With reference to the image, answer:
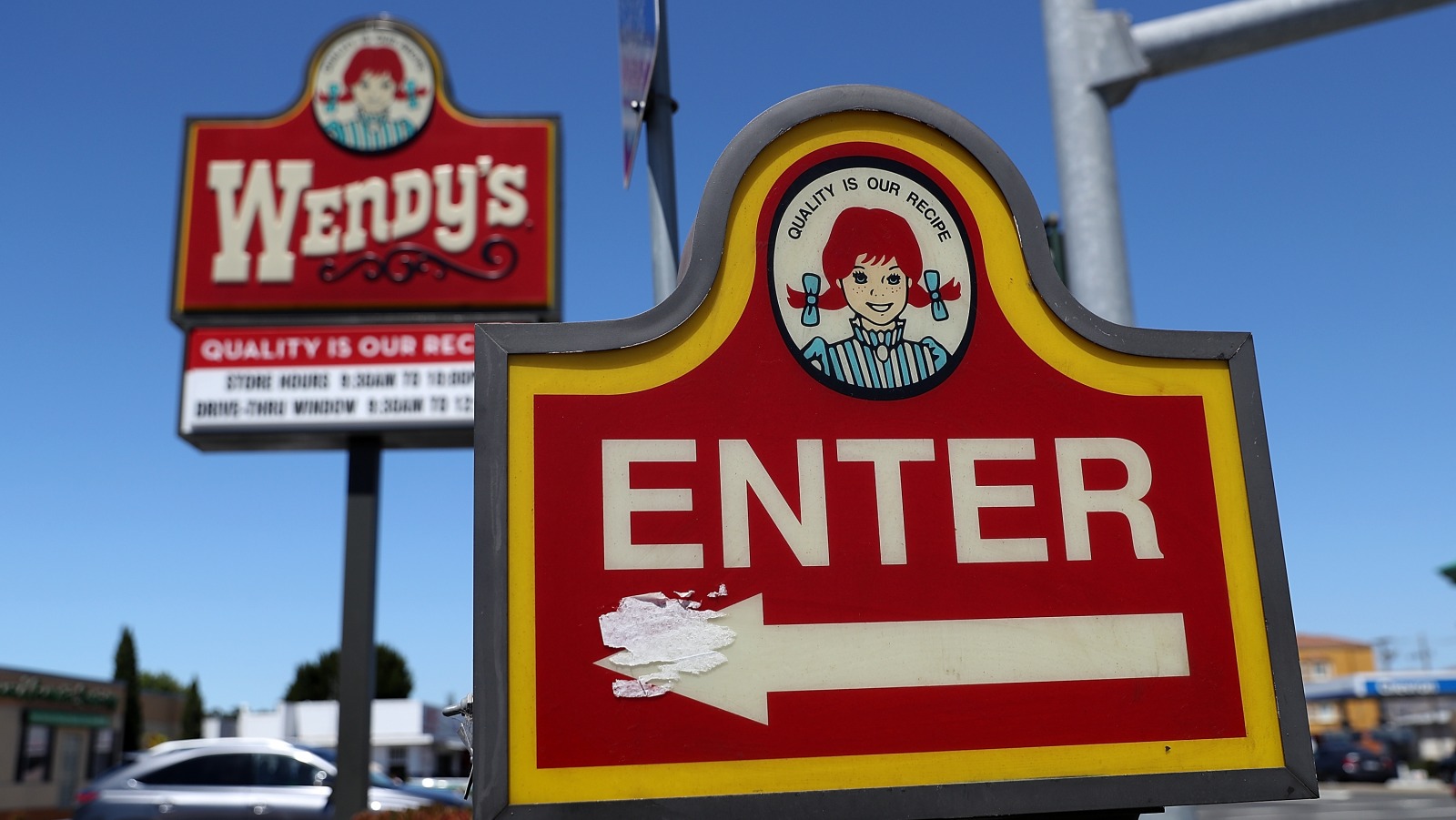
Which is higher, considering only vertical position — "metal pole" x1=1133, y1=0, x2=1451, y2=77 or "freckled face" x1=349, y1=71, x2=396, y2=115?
"freckled face" x1=349, y1=71, x2=396, y2=115

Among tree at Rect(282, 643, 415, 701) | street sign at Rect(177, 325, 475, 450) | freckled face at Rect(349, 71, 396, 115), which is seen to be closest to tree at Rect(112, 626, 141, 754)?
tree at Rect(282, 643, 415, 701)

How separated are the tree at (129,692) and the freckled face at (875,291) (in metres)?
42.7

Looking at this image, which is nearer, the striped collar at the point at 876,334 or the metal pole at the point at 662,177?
the striped collar at the point at 876,334

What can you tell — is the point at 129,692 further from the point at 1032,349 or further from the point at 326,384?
the point at 1032,349

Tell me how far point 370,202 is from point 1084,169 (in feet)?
30.4

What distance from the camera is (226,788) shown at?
41.4ft

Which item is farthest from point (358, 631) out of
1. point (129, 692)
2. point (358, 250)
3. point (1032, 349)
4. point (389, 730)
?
point (129, 692)

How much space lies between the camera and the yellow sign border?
7.80 ft

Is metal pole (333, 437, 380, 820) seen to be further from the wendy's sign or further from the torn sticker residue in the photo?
the torn sticker residue

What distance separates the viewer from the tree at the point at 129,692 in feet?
141

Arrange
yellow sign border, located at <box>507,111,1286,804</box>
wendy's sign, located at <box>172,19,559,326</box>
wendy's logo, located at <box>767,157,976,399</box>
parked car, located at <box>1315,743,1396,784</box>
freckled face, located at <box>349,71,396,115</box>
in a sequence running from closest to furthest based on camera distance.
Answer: yellow sign border, located at <box>507,111,1286,804</box>
wendy's logo, located at <box>767,157,976,399</box>
wendy's sign, located at <box>172,19,559,326</box>
freckled face, located at <box>349,71,396,115</box>
parked car, located at <box>1315,743,1396,784</box>

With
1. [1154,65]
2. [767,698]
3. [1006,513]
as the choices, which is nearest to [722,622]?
[767,698]

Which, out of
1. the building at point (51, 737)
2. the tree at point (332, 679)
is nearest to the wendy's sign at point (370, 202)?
the building at point (51, 737)

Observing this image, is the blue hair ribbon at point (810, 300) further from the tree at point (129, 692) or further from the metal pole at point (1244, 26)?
the tree at point (129, 692)
